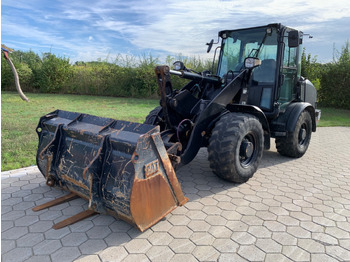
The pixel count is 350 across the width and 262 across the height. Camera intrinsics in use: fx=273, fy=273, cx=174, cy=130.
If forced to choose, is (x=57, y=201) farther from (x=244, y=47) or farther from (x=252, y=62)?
(x=244, y=47)

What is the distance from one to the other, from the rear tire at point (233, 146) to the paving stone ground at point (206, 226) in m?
0.29

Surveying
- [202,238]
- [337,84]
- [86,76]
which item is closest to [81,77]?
[86,76]

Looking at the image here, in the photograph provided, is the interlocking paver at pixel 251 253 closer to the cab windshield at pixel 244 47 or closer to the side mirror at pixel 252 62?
the side mirror at pixel 252 62

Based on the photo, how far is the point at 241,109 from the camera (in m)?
4.45

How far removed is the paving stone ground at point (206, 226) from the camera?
2629 mm

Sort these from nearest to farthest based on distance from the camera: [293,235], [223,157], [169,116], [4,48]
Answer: [4,48] < [293,235] < [223,157] < [169,116]

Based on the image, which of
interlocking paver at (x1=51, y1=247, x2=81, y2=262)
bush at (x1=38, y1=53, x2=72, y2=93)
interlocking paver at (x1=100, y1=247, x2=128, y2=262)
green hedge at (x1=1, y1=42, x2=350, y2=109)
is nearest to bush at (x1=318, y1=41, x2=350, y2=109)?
green hedge at (x1=1, y1=42, x2=350, y2=109)

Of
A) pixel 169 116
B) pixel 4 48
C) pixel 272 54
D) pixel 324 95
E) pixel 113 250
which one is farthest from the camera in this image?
pixel 324 95

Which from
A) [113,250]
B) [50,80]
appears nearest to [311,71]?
[113,250]

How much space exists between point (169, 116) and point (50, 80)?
61.9 ft

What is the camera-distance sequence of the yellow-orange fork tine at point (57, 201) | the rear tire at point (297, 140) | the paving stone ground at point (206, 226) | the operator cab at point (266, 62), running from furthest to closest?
the rear tire at point (297, 140) → the operator cab at point (266, 62) → the yellow-orange fork tine at point (57, 201) → the paving stone ground at point (206, 226)

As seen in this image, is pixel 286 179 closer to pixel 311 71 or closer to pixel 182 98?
pixel 182 98

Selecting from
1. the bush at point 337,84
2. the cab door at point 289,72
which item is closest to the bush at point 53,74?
the bush at point 337,84

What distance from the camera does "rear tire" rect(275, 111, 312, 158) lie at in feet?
17.7
